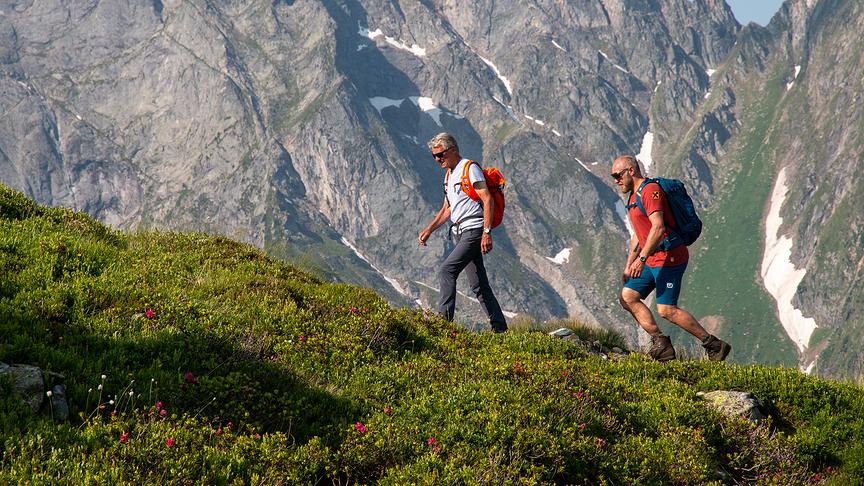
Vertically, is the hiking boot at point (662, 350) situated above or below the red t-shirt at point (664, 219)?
below

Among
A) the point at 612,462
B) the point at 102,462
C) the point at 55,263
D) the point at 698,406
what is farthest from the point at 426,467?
the point at 55,263

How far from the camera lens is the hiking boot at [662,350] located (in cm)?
1056

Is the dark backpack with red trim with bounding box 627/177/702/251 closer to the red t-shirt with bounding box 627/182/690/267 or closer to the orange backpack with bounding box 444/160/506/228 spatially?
the red t-shirt with bounding box 627/182/690/267

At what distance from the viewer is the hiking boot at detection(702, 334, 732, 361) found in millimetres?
10593

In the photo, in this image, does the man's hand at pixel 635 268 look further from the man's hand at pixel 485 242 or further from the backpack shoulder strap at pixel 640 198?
the man's hand at pixel 485 242

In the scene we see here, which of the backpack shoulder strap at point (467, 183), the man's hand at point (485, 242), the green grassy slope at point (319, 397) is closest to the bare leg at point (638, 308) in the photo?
the green grassy slope at point (319, 397)

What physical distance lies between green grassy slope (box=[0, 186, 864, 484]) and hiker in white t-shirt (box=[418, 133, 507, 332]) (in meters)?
2.37

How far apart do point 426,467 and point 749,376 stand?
5.40m

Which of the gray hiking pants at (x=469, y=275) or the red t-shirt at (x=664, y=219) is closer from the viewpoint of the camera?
the red t-shirt at (x=664, y=219)

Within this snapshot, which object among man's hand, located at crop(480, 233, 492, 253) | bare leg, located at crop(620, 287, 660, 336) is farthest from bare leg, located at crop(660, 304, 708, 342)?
man's hand, located at crop(480, 233, 492, 253)

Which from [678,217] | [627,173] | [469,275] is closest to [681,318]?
[678,217]

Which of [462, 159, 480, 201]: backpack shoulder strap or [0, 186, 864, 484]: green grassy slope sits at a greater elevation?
[462, 159, 480, 201]: backpack shoulder strap

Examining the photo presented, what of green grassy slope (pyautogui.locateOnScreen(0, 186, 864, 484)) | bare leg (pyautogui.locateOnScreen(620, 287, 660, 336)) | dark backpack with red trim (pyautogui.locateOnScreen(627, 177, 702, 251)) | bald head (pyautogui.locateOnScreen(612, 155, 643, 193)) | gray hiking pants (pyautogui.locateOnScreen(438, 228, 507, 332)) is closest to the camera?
green grassy slope (pyautogui.locateOnScreen(0, 186, 864, 484))

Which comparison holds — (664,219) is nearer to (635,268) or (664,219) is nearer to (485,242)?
(635,268)
